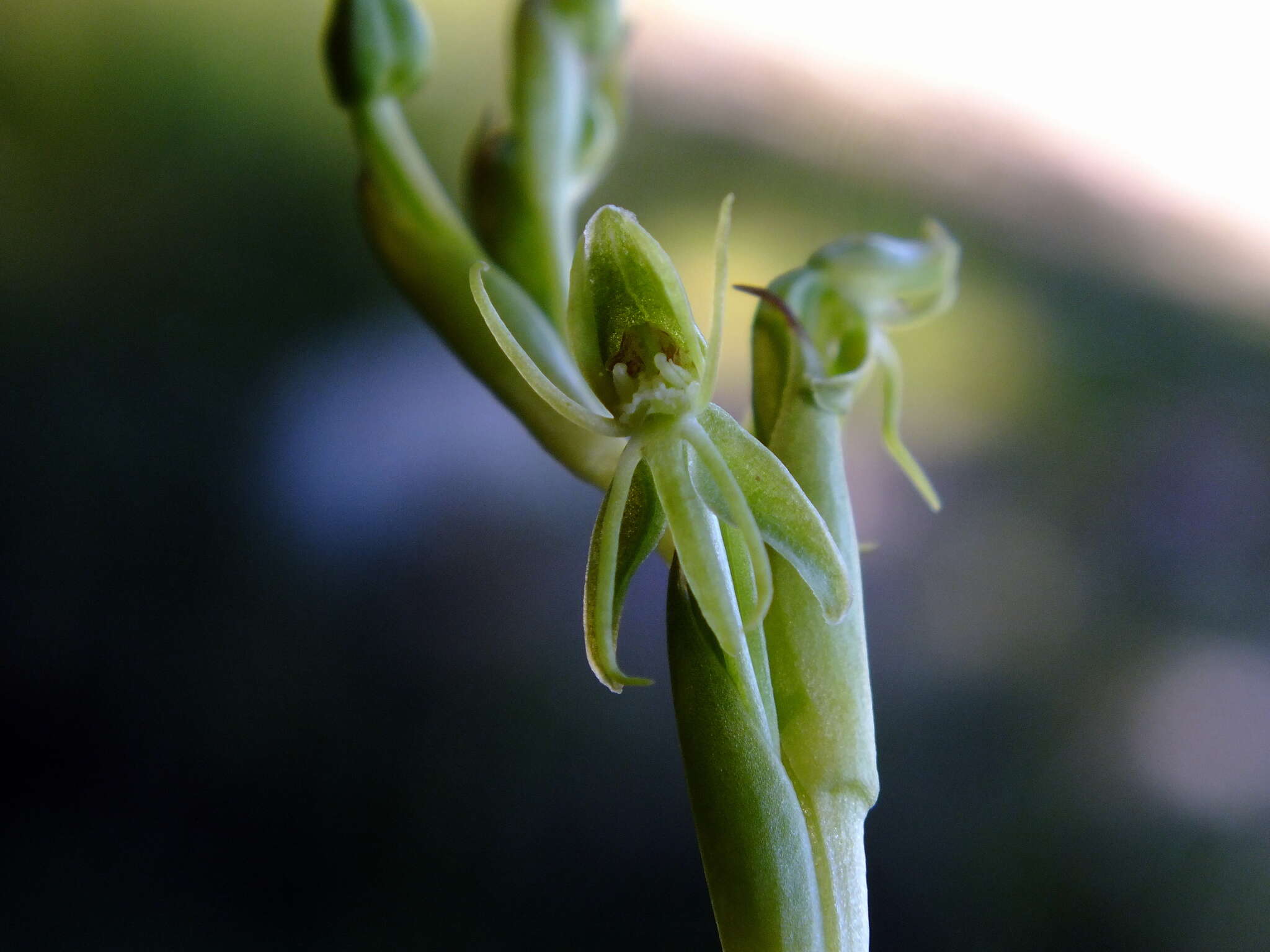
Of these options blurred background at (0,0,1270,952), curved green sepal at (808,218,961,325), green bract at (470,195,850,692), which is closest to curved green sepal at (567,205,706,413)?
green bract at (470,195,850,692)

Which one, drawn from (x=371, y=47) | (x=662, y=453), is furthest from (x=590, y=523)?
(x=662, y=453)

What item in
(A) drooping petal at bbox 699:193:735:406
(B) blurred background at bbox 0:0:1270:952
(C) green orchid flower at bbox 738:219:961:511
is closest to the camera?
(A) drooping petal at bbox 699:193:735:406

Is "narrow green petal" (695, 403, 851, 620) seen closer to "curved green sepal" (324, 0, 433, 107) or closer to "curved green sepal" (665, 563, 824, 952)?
"curved green sepal" (665, 563, 824, 952)

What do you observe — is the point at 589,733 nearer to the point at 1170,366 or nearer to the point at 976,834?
the point at 976,834

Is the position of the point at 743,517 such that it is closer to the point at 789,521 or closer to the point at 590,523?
the point at 789,521

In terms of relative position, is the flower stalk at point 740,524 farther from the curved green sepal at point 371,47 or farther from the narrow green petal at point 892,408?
the curved green sepal at point 371,47

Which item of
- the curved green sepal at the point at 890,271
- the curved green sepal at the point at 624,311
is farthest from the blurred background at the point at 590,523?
the curved green sepal at the point at 624,311

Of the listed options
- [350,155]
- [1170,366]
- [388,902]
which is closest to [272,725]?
[388,902]
